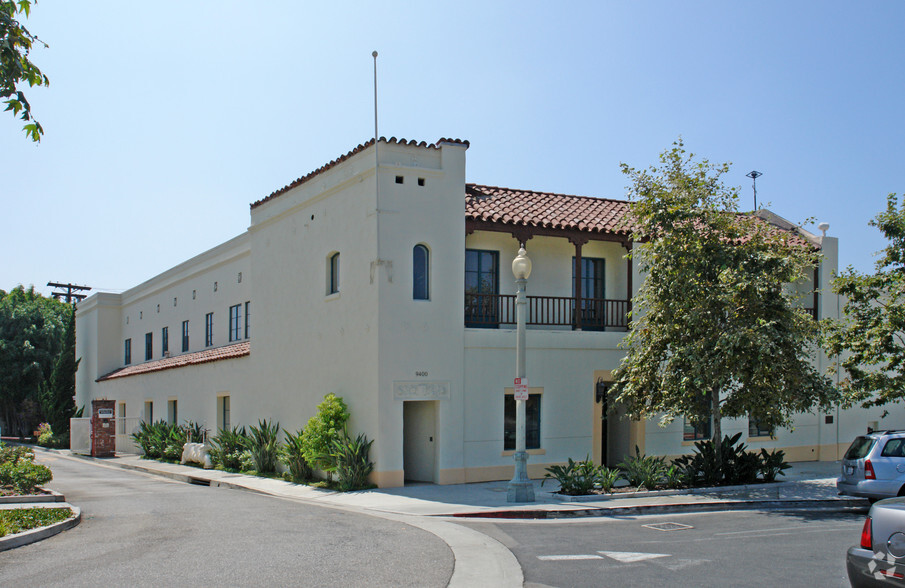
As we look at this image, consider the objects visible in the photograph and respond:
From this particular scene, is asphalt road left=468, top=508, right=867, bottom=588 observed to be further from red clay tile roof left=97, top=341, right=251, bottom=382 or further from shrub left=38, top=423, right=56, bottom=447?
shrub left=38, top=423, right=56, bottom=447

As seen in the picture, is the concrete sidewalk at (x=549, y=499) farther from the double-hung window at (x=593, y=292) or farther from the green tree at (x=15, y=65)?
the green tree at (x=15, y=65)

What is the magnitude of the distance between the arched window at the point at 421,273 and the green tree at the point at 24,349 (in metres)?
38.6

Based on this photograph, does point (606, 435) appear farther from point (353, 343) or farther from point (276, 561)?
point (276, 561)

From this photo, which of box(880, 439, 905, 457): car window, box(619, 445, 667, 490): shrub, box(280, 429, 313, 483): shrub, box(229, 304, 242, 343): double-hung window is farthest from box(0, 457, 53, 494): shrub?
box(880, 439, 905, 457): car window

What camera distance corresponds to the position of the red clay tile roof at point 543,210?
20.1 meters

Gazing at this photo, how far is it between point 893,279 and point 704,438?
658 centimetres

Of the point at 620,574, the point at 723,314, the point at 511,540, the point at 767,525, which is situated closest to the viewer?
the point at 620,574

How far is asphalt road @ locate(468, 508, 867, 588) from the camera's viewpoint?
9156 millimetres

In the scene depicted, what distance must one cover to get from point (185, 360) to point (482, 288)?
15.7 m

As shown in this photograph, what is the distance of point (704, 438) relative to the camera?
2286cm

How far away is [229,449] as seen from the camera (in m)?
24.9

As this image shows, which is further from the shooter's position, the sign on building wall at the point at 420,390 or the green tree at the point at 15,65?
the sign on building wall at the point at 420,390

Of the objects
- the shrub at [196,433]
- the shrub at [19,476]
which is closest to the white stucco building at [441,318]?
the shrub at [196,433]

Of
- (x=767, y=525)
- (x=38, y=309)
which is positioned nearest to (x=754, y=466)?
(x=767, y=525)
